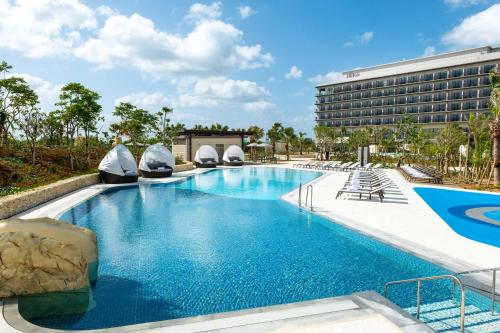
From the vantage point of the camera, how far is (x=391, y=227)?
1030 cm

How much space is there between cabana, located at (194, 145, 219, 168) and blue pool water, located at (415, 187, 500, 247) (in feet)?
69.5

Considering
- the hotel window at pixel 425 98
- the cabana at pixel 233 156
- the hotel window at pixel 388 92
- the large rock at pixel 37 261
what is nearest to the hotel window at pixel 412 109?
the hotel window at pixel 425 98

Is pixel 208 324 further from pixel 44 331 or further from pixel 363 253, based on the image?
pixel 363 253

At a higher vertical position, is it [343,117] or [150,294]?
[343,117]

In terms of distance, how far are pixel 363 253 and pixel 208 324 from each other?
5.26m

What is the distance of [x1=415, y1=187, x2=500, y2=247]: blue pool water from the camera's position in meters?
9.88

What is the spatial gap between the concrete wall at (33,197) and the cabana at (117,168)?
2.02 meters

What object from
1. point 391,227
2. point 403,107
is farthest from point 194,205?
point 403,107

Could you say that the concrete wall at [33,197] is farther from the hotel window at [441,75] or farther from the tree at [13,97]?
the hotel window at [441,75]

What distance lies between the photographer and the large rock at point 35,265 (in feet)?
18.2

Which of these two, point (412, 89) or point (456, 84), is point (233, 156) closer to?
point (412, 89)

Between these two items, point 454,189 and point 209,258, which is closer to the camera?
point 209,258

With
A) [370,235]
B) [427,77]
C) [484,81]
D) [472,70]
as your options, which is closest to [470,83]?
[484,81]

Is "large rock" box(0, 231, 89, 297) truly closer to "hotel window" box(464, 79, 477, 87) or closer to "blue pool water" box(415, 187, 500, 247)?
"blue pool water" box(415, 187, 500, 247)
